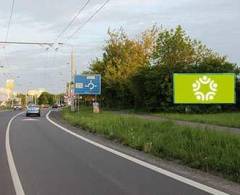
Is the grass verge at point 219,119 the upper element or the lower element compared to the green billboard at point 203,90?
lower

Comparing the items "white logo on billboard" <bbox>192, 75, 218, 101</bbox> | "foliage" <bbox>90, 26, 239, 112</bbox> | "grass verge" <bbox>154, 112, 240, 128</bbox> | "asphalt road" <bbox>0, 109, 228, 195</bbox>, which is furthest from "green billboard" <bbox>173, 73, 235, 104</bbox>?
"foliage" <bbox>90, 26, 239, 112</bbox>

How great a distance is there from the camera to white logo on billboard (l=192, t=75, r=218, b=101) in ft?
59.4

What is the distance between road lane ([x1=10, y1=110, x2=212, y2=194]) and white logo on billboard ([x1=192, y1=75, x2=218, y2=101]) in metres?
3.35

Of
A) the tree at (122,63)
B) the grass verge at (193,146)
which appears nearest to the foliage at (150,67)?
the tree at (122,63)

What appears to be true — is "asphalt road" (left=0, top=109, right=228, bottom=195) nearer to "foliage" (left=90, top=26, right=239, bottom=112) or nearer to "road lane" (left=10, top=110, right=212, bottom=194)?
"road lane" (left=10, top=110, right=212, bottom=194)

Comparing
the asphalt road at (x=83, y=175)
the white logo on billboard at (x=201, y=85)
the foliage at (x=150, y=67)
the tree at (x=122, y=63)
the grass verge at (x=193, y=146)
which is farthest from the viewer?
the tree at (x=122, y=63)

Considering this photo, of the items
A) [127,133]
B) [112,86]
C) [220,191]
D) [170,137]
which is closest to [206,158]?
[220,191]

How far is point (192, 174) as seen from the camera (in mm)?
13258

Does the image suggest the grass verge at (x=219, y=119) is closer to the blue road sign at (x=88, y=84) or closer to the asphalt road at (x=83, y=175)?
the asphalt road at (x=83, y=175)

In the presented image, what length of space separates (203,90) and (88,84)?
137ft

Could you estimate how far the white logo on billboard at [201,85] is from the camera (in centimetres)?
1810

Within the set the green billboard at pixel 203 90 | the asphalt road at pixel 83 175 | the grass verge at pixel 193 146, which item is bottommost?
the asphalt road at pixel 83 175

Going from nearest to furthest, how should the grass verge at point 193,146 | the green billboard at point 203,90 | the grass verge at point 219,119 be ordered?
the grass verge at point 193,146
the green billboard at point 203,90
the grass verge at point 219,119

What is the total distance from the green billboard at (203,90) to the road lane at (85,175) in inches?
119
